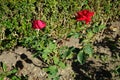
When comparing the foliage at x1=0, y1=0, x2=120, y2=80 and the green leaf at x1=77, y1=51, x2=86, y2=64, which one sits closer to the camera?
the green leaf at x1=77, y1=51, x2=86, y2=64

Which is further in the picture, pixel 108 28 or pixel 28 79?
pixel 108 28

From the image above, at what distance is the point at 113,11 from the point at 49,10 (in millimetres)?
1273

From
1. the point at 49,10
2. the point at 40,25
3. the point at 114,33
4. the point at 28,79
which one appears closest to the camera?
the point at 40,25

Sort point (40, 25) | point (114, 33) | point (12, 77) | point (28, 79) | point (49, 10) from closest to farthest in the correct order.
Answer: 1. point (40, 25)
2. point (12, 77)
3. point (28, 79)
4. point (49, 10)
5. point (114, 33)

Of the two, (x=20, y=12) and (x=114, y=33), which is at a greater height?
(x=20, y=12)

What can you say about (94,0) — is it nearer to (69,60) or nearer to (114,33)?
(114,33)

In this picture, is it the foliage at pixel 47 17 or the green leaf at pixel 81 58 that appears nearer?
the green leaf at pixel 81 58

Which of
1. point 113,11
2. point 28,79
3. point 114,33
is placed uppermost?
point 113,11

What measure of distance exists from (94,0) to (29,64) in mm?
1589

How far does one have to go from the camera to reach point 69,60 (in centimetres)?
425

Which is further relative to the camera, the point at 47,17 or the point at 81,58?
the point at 47,17

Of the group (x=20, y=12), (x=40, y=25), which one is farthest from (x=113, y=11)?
(x=40, y=25)

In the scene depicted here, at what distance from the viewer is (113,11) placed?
4965 millimetres

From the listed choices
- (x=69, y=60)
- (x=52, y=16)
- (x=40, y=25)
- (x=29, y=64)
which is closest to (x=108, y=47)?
(x=69, y=60)
